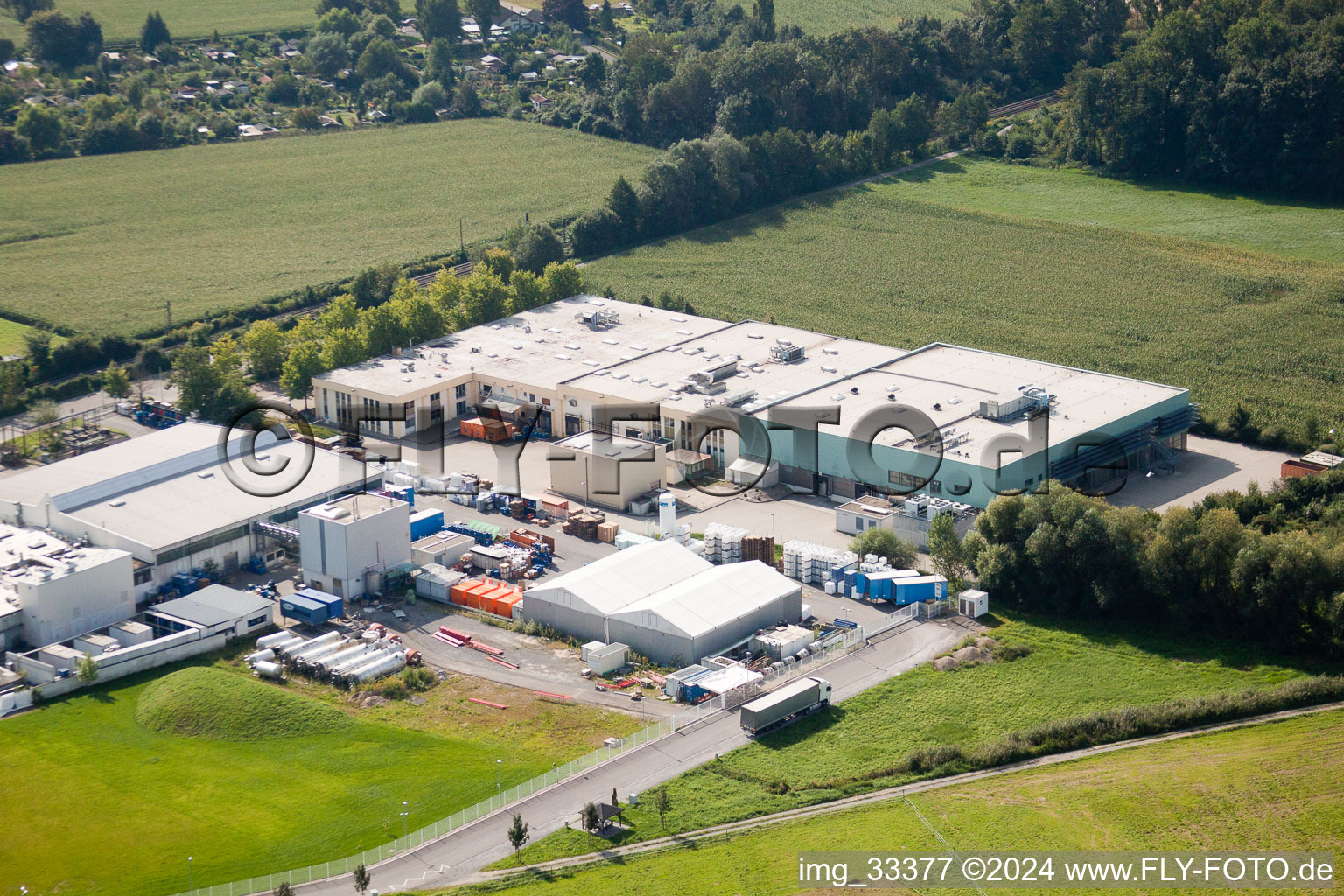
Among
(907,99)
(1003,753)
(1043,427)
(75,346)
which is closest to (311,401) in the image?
(75,346)

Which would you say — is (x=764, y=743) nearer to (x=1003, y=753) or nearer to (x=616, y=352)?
(x=1003, y=753)

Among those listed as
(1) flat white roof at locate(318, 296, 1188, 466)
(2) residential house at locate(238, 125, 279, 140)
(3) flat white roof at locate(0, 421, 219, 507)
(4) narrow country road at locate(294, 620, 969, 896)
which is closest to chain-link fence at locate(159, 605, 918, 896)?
(4) narrow country road at locate(294, 620, 969, 896)

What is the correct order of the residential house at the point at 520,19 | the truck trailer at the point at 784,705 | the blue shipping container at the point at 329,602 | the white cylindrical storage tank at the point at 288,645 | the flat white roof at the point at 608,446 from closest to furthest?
the truck trailer at the point at 784,705, the white cylindrical storage tank at the point at 288,645, the blue shipping container at the point at 329,602, the flat white roof at the point at 608,446, the residential house at the point at 520,19

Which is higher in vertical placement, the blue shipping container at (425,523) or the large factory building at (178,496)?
the large factory building at (178,496)

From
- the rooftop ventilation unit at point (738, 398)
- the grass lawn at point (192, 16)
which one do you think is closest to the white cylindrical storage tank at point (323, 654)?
the rooftop ventilation unit at point (738, 398)

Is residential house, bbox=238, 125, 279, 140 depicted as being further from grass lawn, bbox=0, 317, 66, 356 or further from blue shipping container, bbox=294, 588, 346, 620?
blue shipping container, bbox=294, 588, 346, 620

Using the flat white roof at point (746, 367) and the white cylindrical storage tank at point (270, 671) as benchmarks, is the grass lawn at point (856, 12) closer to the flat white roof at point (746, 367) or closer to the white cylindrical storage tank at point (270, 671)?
the flat white roof at point (746, 367)
